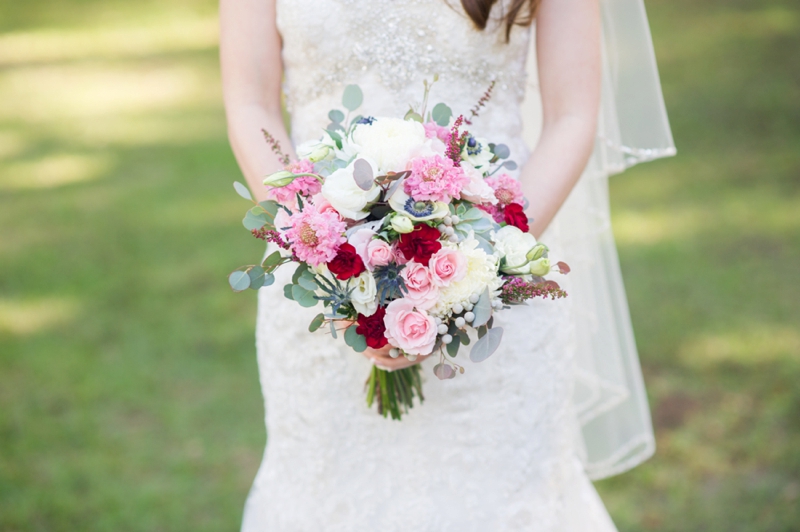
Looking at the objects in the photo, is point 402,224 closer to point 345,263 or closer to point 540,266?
point 345,263

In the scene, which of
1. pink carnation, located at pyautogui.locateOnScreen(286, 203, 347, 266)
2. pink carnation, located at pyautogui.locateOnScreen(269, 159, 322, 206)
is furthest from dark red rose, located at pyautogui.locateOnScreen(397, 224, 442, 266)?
pink carnation, located at pyautogui.locateOnScreen(269, 159, 322, 206)

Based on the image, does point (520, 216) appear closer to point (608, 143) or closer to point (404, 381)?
point (404, 381)

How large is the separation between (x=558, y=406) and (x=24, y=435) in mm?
2858

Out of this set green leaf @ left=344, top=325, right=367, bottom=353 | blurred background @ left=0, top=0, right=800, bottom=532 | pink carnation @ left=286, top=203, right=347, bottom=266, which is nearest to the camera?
pink carnation @ left=286, top=203, right=347, bottom=266

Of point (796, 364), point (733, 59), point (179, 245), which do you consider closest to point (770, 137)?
point (733, 59)

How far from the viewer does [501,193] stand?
1708 mm

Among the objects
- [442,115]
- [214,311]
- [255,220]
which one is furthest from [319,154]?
[214,311]

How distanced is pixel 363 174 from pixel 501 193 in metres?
0.34

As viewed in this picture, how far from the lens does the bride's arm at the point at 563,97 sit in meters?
2.02

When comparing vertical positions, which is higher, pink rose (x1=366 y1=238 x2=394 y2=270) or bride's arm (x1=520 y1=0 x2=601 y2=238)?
bride's arm (x1=520 y1=0 x2=601 y2=238)

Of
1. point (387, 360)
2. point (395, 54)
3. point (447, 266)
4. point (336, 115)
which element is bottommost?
point (387, 360)

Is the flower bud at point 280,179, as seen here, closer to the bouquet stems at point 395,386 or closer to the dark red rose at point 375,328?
the dark red rose at point 375,328

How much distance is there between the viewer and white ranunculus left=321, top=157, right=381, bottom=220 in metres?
1.52

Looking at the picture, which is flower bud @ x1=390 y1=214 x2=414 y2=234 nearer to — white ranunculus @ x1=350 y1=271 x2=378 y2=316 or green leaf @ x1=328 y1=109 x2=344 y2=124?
white ranunculus @ x1=350 y1=271 x2=378 y2=316
